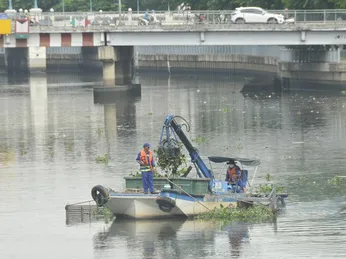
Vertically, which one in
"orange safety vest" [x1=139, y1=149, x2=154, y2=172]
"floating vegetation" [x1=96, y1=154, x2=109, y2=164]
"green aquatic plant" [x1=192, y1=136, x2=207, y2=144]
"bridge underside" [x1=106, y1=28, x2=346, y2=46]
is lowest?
"green aquatic plant" [x1=192, y1=136, x2=207, y2=144]

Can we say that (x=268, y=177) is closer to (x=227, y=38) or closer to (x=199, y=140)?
(x=199, y=140)

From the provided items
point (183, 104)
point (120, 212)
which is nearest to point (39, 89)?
point (183, 104)

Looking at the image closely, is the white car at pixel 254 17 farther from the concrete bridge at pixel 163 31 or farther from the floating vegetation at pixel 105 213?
the floating vegetation at pixel 105 213

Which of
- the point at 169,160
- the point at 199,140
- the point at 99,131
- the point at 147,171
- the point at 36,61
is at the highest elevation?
the point at 147,171

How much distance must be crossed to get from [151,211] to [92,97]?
57.9 meters

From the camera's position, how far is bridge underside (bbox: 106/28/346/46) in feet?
297

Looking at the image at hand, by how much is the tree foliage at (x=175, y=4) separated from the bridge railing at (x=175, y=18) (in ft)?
30.6

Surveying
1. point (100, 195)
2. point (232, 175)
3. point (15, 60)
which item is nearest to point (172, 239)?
point (100, 195)

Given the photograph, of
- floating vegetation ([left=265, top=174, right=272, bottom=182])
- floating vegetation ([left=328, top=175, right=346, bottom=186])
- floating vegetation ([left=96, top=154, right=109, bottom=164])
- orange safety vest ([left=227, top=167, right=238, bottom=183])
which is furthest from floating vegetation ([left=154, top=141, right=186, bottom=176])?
floating vegetation ([left=96, top=154, right=109, bottom=164])

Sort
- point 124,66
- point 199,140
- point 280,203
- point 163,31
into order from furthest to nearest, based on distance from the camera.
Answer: point 124,66, point 163,31, point 199,140, point 280,203

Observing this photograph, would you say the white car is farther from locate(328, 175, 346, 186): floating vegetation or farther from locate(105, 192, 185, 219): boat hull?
locate(105, 192, 185, 219): boat hull

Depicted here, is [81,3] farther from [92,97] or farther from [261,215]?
[261,215]

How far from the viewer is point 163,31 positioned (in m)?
92.6

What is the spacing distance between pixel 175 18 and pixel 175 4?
41.7 meters
